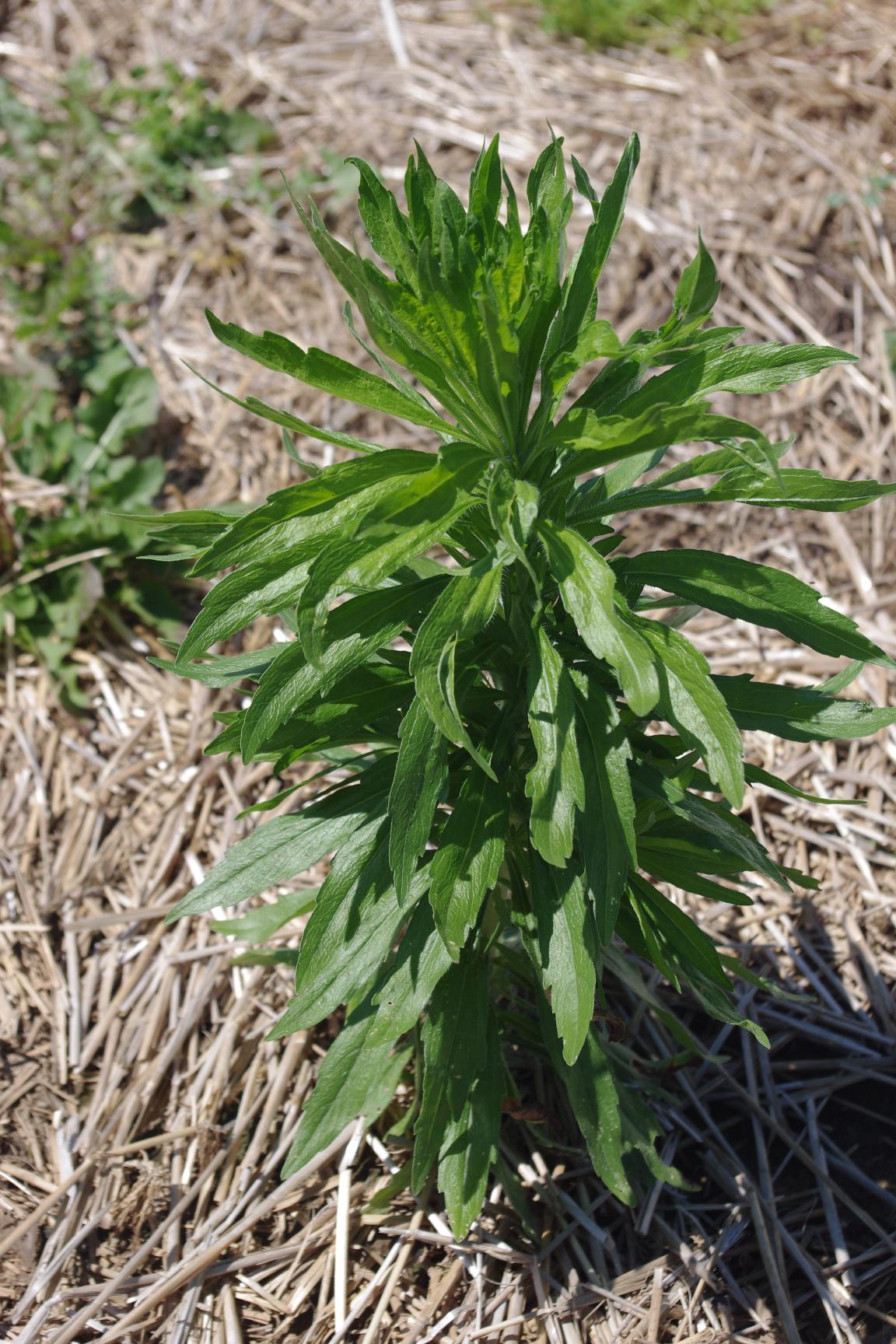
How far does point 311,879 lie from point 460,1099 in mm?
987

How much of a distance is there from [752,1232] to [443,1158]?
0.82 meters

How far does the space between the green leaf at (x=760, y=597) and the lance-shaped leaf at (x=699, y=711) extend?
150mm

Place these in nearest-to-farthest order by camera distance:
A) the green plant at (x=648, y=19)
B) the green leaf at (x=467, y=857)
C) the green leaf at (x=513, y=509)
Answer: the green leaf at (x=513, y=509) → the green leaf at (x=467, y=857) → the green plant at (x=648, y=19)

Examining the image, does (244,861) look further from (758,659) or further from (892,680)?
(892,680)

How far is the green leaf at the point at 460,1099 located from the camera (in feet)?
6.49

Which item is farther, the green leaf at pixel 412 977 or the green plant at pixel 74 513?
the green plant at pixel 74 513

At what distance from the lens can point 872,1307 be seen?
7.32 feet

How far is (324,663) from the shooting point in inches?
65.7

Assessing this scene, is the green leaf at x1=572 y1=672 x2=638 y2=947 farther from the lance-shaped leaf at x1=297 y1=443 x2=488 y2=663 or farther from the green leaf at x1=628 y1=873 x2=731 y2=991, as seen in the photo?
the lance-shaped leaf at x1=297 y1=443 x2=488 y2=663

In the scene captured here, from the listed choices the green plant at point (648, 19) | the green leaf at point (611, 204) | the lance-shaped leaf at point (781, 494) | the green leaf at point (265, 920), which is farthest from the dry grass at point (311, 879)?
the green leaf at point (611, 204)

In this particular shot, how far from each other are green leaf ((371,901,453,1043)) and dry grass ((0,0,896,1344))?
667 mm

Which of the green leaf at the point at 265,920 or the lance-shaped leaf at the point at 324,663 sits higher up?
the lance-shaped leaf at the point at 324,663

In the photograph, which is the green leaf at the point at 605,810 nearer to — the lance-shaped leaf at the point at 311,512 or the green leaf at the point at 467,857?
the green leaf at the point at 467,857

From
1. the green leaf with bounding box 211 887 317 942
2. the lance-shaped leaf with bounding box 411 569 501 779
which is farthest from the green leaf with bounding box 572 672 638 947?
the green leaf with bounding box 211 887 317 942
